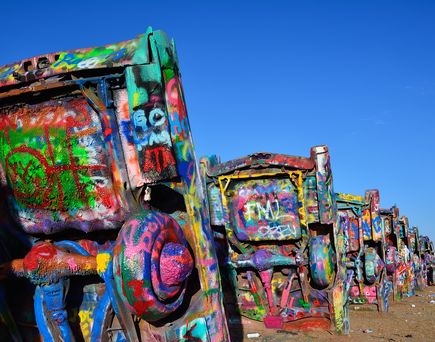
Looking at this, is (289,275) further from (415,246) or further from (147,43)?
(415,246)

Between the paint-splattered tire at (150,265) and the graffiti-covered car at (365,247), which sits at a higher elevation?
the paint-splattered tire at (150,265)

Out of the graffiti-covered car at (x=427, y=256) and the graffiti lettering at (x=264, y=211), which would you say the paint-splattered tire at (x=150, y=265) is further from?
the graffiti-covered car at (x=427, y=256)

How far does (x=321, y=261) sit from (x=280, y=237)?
0.73 meters

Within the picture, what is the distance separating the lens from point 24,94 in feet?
12.6

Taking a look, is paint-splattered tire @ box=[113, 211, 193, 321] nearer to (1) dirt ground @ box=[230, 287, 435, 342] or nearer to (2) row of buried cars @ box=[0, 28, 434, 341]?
(2) row of buried cars @ box=[0, 28, 434, 341]

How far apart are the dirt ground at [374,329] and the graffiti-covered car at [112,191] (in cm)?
348

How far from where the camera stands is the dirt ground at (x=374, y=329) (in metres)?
7.63

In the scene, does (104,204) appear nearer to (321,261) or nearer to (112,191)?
(112,191)

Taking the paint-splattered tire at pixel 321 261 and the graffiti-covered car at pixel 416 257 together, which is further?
the graffiti-covered car at pixel 416 257

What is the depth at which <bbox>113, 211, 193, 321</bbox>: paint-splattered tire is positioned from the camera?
350 centimetres

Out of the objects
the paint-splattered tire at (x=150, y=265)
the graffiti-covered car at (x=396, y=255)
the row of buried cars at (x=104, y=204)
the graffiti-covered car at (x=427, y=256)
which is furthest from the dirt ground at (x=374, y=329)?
the graffiti-covered car at (x=427, y=256)

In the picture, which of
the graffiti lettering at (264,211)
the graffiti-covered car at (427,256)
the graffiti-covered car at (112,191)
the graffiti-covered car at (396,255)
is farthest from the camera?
the graffiti-covered car at (427,256)

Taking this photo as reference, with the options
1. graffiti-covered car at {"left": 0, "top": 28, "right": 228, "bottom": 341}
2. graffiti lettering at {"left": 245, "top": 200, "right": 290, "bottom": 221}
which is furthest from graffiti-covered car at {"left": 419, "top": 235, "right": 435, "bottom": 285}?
graffiti-covered car at {"left": 0, "top": 28, "right": 228, "bottom": 341}

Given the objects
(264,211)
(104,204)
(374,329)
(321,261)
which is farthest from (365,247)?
(104,204)
